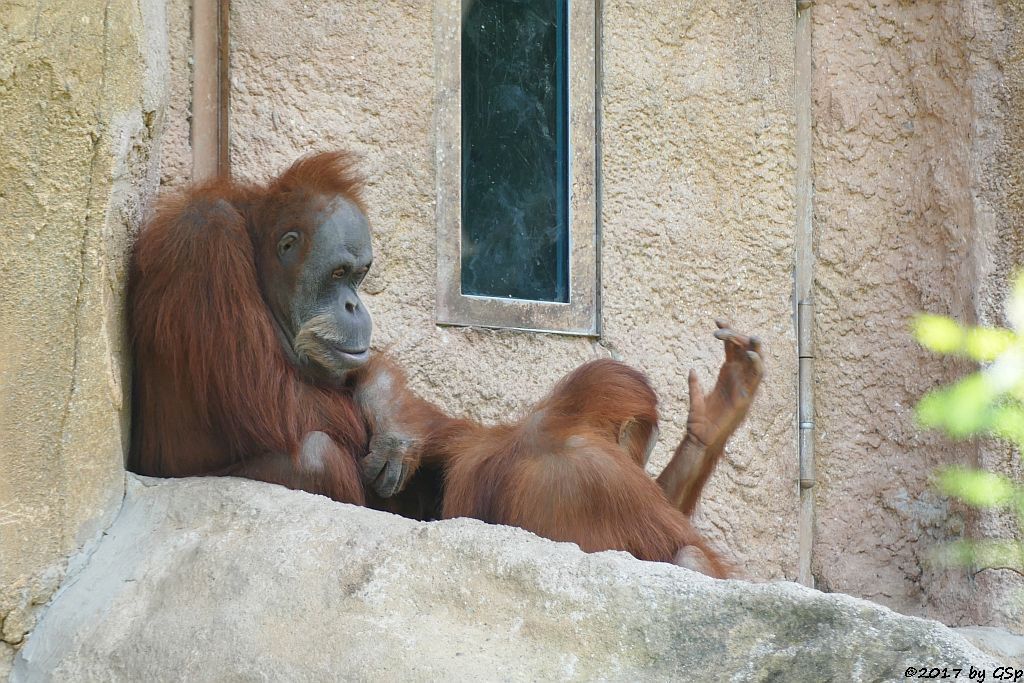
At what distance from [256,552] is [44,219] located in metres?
0.73

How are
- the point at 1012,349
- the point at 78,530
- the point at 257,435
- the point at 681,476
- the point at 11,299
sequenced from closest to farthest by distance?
the point at 11,299
the point at 78,530
the point at 257,435
the point at 681,476
the point at 1012,349

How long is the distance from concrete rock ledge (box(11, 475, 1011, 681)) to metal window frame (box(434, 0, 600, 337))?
4.86 feet

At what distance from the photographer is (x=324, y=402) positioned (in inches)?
128

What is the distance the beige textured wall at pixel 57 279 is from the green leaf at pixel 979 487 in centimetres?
278

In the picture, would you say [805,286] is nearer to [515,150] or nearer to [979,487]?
[979,487]

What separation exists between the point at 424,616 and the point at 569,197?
2126mm

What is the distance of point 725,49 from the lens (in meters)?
4.53

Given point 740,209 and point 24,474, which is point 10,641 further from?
point 740,209

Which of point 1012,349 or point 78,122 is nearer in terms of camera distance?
point 78,122

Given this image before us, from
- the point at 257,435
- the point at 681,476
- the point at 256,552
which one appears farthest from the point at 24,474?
the point at 681,476

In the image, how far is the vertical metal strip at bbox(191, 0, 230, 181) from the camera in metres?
3.64

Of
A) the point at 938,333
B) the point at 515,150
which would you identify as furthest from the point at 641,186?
the point at 938,333

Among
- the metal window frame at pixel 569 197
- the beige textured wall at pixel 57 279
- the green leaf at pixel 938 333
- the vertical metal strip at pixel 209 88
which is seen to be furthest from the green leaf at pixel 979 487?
the beige textured wall at pixel 57 279

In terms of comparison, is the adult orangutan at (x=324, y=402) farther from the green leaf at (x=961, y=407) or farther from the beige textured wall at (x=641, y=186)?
the green leaf at (x=961, y=407)
